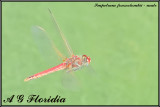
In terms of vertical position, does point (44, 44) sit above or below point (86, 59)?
above

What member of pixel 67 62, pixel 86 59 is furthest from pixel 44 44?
pixel 86 59

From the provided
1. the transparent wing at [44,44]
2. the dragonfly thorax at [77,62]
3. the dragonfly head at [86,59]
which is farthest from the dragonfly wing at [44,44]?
the dragonfly head at [86,59]

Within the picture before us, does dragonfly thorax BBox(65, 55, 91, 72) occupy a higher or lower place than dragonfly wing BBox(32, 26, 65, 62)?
lower

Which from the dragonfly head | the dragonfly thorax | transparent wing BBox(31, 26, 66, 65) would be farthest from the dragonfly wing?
the dragonfly head

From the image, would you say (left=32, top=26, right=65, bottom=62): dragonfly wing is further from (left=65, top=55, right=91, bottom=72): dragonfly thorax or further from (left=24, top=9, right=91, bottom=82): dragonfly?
(left=65, top=55, right=91, bottom=72): dragonfly thorax

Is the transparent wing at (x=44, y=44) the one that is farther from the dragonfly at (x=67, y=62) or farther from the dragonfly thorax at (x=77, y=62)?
the dragonfly thorax at (x=77, y=62)

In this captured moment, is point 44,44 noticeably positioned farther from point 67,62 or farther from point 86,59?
point 86,59

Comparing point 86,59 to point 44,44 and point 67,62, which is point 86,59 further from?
point 44,44
